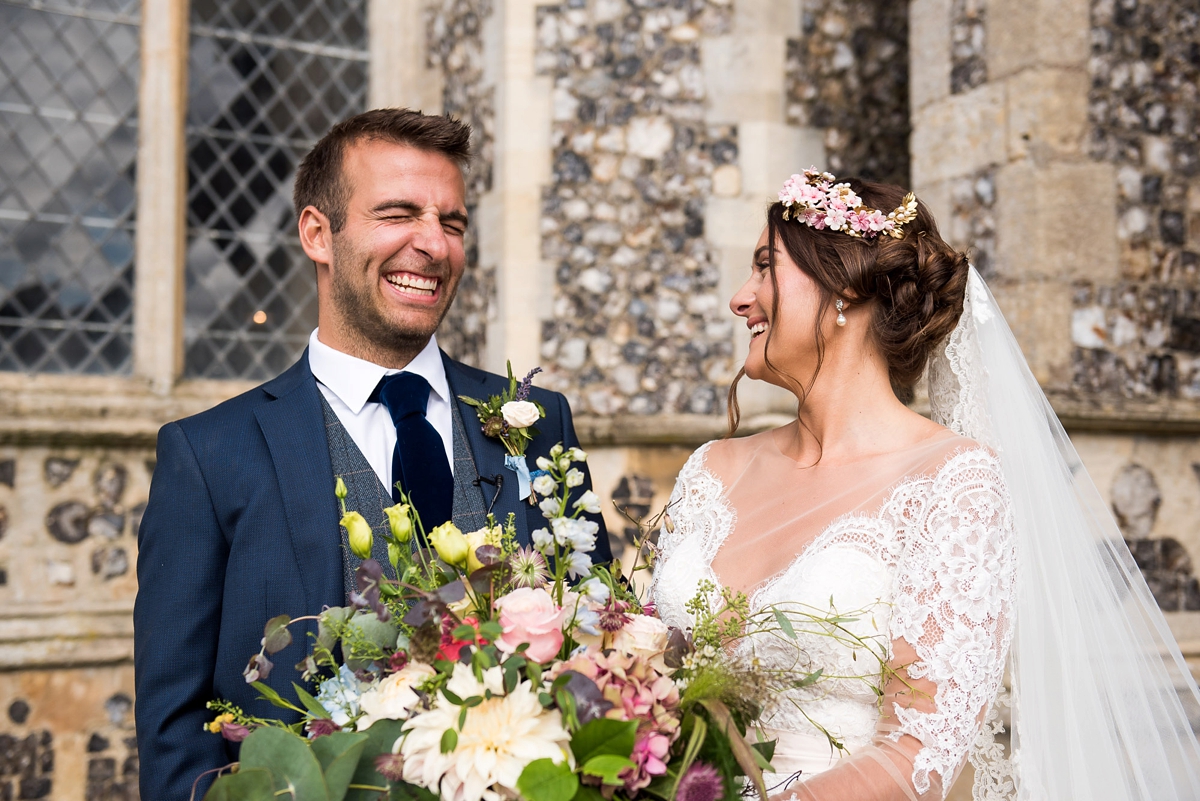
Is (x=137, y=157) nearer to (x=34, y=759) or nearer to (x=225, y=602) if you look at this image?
(x=34, y=759)

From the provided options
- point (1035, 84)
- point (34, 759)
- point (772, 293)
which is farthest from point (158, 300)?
point (1035, 84)

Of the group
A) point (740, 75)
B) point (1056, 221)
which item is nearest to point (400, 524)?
point (1056, 221)

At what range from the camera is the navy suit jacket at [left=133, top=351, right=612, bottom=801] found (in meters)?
1.98

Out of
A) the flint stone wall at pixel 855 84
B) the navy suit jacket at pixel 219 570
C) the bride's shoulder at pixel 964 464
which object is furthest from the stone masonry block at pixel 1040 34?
the navy suit jacket at pixel 219 570

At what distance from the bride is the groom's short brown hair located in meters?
0.71

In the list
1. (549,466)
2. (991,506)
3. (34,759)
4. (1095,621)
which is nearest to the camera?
(549,466)

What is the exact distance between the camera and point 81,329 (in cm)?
470

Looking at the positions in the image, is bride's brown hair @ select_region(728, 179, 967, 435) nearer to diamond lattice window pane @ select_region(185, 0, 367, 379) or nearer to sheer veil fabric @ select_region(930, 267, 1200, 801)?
sheer veil fabric @ select_region(930, 267, 1200, 801)

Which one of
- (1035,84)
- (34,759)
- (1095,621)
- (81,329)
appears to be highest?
(1035,84)

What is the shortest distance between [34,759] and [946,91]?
15.0 ft

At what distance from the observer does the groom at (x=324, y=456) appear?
2.00 metres

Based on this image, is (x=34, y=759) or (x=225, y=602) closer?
(x=225, y=602)

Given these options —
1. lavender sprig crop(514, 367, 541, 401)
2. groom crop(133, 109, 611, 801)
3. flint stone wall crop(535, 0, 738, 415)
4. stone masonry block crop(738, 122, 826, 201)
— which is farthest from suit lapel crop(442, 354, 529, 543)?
stone masonry block crop(738, 122, 826, 201)

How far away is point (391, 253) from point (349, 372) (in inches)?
10.6
